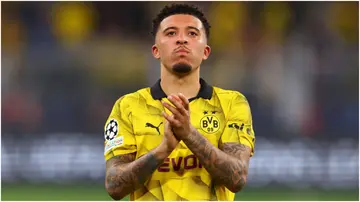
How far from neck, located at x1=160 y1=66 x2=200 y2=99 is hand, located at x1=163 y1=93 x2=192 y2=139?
1.21 feet

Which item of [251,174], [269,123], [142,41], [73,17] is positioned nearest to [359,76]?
[269,123]

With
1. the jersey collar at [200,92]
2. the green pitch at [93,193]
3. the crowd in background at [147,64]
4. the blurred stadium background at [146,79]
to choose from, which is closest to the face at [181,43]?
the jersey collar at [200,92]

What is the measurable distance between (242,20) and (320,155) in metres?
2.37

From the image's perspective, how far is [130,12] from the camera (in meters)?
10.8

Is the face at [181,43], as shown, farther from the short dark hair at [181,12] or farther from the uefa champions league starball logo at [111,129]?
the uefa champions league starball logo at [111,129]

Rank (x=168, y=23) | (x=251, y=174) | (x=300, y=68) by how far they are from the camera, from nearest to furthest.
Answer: (x=168, y=23)
(x=251, y=174)
(x=300, y=68)

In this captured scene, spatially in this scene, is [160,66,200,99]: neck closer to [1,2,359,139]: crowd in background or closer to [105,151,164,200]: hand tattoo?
[105,151,164,200]: hand tattoo

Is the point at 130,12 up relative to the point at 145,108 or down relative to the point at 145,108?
up

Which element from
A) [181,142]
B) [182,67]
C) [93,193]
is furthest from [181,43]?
[93,193]

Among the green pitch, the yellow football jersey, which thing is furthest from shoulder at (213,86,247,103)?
the green pitch

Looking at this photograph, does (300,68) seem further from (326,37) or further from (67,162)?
(67,162)

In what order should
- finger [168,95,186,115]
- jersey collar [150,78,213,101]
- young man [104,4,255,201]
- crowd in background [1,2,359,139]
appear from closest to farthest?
finger [168,95,186,115], young man [104,4,255,201], jersey collar [150,78,213,101], crowd in background [1,2,359,139]

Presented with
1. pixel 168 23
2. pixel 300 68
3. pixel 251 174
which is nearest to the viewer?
pixel 168 23

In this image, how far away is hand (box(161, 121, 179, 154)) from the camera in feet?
11.2
